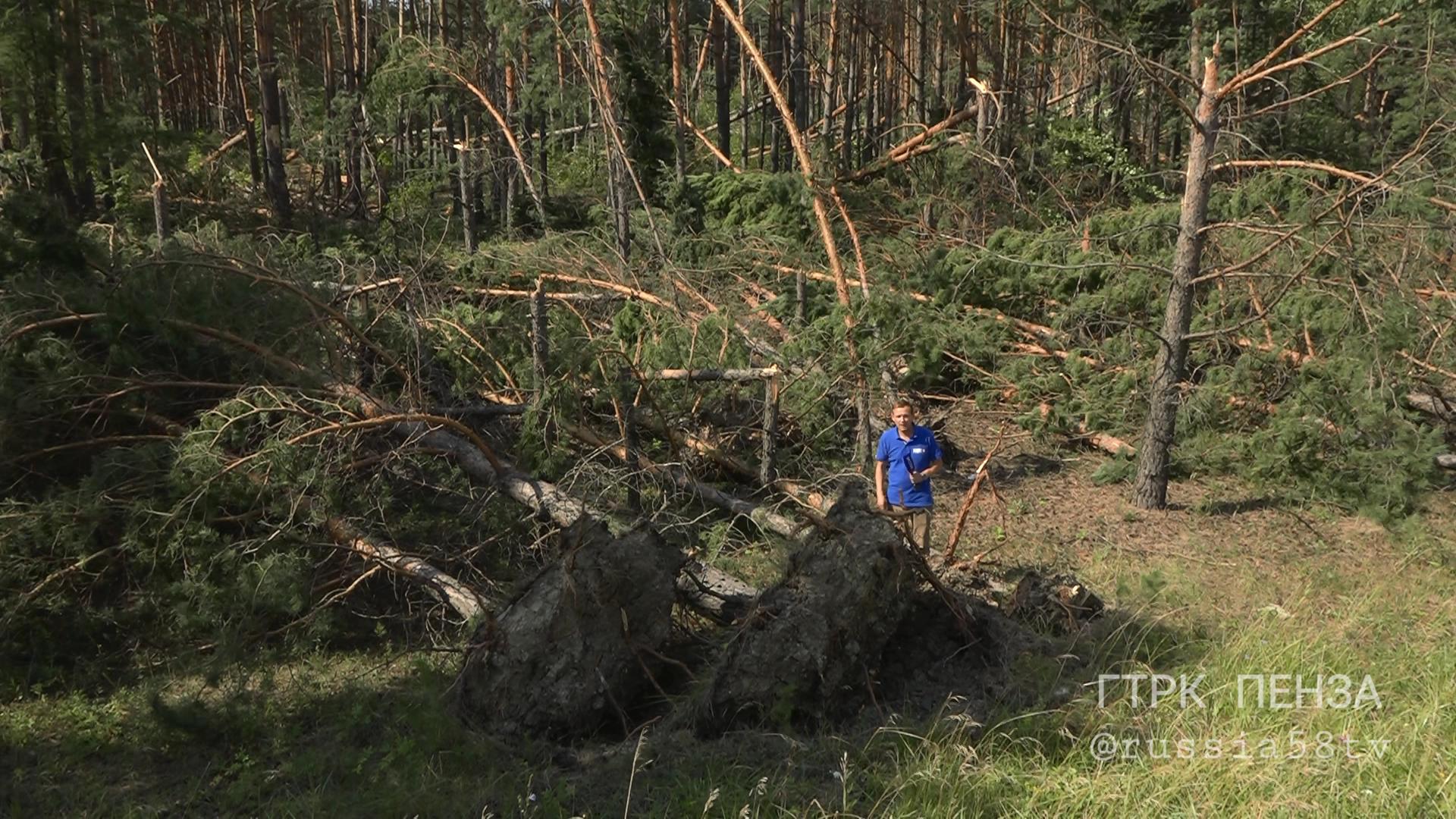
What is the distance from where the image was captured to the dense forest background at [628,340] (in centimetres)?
593

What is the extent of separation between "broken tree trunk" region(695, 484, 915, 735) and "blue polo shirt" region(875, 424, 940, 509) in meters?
1.36

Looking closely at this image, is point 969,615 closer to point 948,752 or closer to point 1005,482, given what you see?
point 948,752

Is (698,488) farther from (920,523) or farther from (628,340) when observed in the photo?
(628,340)

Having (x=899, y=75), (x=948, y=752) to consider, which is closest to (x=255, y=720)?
(x=948, y=752)

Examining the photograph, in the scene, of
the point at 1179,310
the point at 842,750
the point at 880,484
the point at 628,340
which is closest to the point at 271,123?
the point at 628,340

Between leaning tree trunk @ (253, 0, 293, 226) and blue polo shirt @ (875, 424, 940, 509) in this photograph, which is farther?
leaning tree trunk @ (253, 0, 293, 226)

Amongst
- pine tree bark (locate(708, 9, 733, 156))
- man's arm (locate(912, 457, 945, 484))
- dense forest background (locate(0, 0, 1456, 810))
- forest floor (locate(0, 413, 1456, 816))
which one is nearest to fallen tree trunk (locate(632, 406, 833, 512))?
dense forest background (locate(0, 0, 1456, 810))

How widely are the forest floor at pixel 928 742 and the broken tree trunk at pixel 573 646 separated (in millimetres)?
166

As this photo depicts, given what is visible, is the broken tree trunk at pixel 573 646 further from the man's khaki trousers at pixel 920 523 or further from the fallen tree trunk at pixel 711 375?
the fallen tree trunk at pixel 711 375

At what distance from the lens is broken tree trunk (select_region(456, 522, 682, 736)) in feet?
16.0

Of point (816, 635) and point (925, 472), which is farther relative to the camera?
point (925, 472)

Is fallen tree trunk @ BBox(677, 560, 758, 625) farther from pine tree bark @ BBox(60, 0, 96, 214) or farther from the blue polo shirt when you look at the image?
pine tree bark @ BBox(60, 0, 96, 214)

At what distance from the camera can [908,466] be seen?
6457 mm

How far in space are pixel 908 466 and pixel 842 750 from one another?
227 cm
